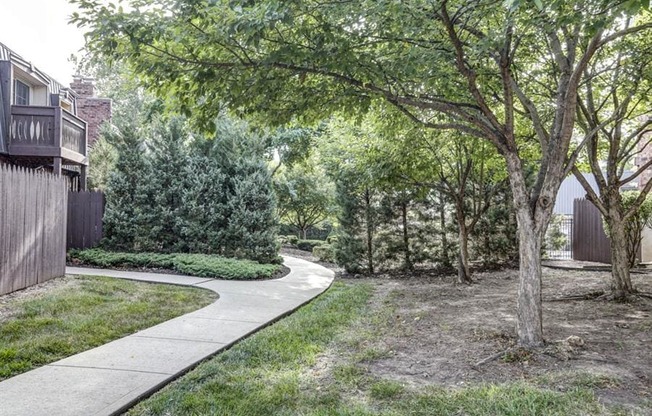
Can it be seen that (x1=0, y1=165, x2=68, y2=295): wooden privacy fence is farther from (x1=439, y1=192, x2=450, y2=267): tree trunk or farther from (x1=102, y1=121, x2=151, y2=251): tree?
(x1=439, y1=192, x2=450, y2=267): tree trunk

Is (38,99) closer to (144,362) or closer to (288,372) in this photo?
(144,362)

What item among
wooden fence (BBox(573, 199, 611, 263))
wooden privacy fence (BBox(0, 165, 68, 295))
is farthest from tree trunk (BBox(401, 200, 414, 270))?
wooden privacy fence (BBox(0, 165, 68, 295))

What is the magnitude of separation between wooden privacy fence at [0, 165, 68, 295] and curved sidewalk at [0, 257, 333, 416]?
9.89 ft

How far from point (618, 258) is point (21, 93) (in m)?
15.4

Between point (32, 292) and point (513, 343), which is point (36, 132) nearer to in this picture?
point (32, 292)

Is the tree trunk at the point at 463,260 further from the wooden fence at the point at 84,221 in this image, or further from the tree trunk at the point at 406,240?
the wooden fence at the point at 84,221

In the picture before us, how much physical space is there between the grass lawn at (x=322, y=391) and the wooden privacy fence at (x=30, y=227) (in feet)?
14.4

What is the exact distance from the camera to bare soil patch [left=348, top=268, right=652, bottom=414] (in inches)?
151

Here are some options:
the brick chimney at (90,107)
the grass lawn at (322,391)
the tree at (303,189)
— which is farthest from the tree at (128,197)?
the tree at (303,189)

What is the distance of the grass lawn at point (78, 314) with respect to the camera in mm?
4461

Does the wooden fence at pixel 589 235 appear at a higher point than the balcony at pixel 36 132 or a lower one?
lower

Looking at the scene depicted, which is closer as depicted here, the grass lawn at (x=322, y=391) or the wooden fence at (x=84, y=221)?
the grass lawn at (x=322, y=391)

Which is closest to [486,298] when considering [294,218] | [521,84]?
[521,84]

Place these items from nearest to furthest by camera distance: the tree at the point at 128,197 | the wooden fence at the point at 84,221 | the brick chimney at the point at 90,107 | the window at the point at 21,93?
1. the tree at the point at 128,197
2. the wooden fence at the point at 84,221
3. the window at the point at 21,93
4. the brick chimney at the point at 90,107
